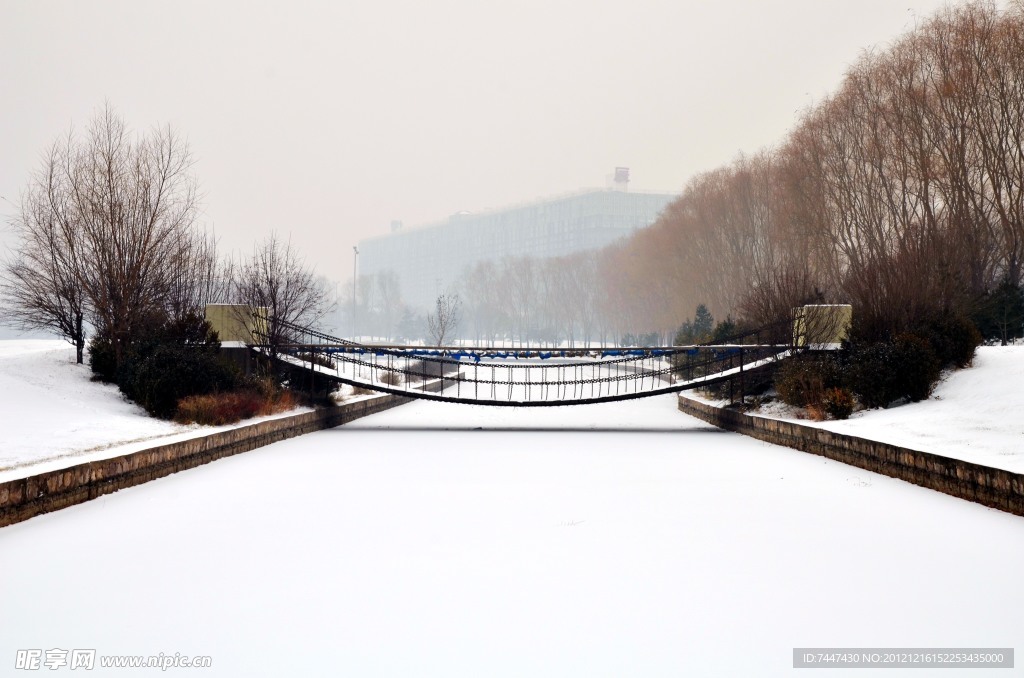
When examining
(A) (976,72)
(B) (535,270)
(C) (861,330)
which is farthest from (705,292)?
(B) (535,270)

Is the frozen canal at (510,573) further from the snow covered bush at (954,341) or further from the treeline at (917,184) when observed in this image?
the treeline at (917,184)

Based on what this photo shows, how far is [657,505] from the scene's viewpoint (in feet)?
32.3

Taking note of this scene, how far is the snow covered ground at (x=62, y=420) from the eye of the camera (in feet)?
33.8

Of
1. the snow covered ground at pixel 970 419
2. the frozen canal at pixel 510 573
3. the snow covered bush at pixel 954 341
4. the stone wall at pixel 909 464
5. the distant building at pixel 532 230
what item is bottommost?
the frozen canal at pixel 510 573

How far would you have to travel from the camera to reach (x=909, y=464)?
1090cm

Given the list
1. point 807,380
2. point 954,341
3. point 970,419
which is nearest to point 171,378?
point 807,380

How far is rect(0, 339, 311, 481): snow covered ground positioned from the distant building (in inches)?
4269

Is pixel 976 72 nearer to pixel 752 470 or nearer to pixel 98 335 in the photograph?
pixel 752 470

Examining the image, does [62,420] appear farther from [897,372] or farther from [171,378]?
[897,372]

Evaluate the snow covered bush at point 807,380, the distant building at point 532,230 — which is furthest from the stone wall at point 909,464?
the distant building at point 532,230

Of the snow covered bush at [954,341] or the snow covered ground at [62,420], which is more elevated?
the snow covered bush at [954,341]

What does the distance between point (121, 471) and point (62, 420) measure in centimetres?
318

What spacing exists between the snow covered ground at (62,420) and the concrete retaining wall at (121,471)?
0.16 meters

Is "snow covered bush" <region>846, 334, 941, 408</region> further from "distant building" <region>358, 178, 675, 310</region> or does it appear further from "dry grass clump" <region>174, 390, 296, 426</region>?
"distant building" <region>358, 178, 675, 310</region>
